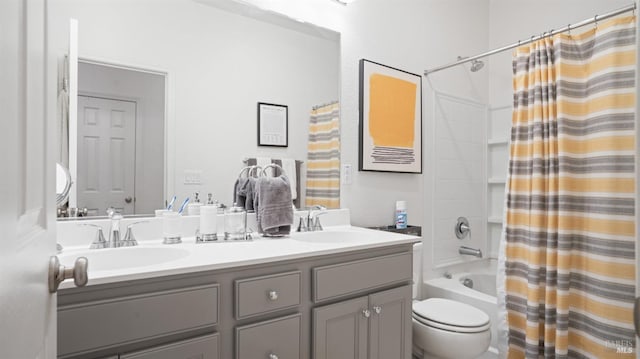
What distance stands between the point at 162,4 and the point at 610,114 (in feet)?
6.89

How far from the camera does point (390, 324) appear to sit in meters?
1.55

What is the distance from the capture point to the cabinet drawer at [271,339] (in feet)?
3.73

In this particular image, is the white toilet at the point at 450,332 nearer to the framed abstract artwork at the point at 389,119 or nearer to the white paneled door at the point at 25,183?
the framed abstract artwork at the point at 389,119

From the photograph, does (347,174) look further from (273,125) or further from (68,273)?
(68,273)

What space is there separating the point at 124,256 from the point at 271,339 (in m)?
0.64

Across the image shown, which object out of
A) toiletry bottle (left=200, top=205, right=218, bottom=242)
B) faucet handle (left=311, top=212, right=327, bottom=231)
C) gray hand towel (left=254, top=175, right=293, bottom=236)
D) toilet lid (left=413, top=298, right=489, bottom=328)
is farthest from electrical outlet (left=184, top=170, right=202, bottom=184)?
toilet lid (left=413, top=298, right=489, bottom=328)

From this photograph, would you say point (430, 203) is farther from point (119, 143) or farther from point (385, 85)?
point (119, 143)

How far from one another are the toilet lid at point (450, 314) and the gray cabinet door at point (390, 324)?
0.26 meters

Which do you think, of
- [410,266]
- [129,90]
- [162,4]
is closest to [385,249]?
[410,266]

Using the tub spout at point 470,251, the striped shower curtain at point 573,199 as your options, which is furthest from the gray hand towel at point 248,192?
the tub spout at point 470,251

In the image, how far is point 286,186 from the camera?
1619 millimetres

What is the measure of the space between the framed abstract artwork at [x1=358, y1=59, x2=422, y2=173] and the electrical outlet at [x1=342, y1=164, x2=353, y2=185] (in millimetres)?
72

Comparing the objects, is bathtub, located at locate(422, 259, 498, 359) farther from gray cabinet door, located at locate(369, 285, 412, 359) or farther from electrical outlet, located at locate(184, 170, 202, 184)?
electrical outlet, located at locate(184, 170, 202, 184)

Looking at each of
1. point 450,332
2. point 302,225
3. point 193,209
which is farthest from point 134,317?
point 450,332
